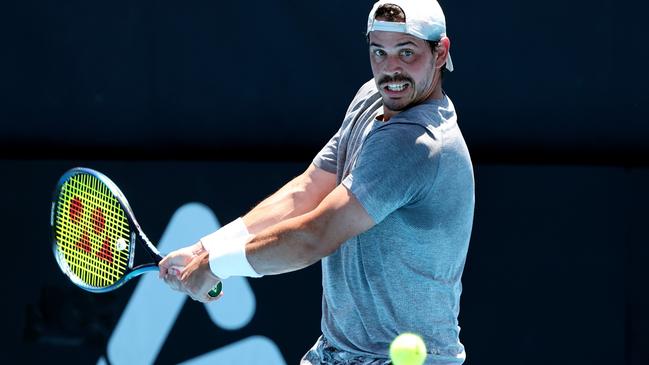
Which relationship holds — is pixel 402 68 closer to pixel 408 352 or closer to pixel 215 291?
pixel 408 352

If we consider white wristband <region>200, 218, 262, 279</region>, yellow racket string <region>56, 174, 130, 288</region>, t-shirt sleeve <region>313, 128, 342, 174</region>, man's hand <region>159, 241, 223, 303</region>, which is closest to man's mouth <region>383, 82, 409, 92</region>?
t-shirt sleeve <region>313, 128, 342, 174</region>

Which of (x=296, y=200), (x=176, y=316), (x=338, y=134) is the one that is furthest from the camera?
(x=176, y=316)

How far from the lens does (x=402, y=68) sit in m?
3.07

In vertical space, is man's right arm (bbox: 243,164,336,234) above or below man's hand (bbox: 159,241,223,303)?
above

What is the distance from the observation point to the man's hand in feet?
10.4

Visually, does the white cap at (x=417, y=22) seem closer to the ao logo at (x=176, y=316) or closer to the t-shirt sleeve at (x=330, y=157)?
the t-shirt sleeve at (x=330, y=157)

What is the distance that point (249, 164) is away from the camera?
184 inches

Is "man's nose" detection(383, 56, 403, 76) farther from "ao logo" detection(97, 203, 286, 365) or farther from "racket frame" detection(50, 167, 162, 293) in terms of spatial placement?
"ao logo" detection(97, 203, 286, 365)

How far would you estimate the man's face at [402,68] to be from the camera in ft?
10.1

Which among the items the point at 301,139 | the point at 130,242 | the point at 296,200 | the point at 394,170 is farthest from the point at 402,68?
the point at 301,139

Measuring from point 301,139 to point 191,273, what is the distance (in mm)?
1552

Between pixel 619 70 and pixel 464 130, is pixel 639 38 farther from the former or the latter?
pixel 464 130

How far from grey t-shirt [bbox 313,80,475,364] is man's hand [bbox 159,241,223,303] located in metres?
0.32

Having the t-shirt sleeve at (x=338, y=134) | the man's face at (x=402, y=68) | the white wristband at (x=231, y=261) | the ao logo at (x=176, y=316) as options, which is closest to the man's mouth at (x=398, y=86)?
the man's face at (x=402, y=68)
